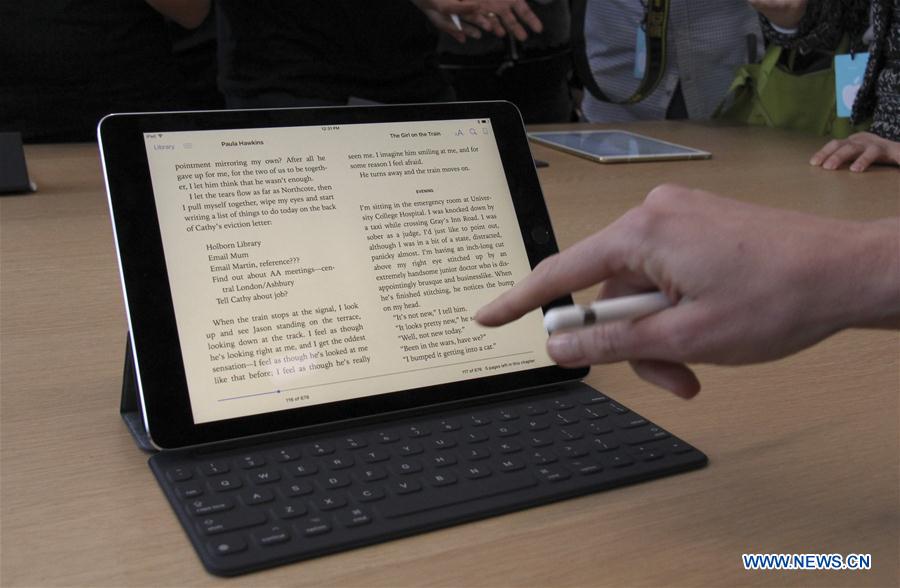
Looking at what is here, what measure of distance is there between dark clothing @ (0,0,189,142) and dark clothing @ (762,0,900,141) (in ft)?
3.73

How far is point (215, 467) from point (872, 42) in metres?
1.40

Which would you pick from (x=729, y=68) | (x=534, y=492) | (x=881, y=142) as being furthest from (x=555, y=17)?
(x=534, y=492)

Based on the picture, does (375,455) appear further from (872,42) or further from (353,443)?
(872,42)

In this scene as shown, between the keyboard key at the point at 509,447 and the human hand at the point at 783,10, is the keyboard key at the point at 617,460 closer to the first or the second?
the keyboard key at the point at 509,447

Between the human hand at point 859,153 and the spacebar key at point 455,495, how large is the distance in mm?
1141

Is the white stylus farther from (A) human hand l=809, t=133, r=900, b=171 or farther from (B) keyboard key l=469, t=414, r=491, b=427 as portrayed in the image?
(A) human hand l=809, t=133, r=900, b=171

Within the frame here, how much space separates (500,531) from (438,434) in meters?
0.10

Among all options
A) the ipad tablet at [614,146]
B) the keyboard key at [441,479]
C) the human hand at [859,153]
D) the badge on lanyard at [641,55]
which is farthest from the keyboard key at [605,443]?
the badge on lanyard at [641,55]

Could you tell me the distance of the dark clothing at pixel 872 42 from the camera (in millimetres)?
1527

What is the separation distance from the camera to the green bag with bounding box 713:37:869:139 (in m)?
1.81

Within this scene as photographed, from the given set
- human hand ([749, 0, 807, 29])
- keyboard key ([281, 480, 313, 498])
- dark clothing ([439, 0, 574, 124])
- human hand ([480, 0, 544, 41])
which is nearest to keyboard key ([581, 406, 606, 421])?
keyboard key ([281, 480, 313, 498])

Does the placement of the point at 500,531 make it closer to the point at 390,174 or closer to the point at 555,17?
the point at 390,174

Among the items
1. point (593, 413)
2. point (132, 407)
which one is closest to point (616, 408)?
point (593, 413)

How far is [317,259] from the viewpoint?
64cm
